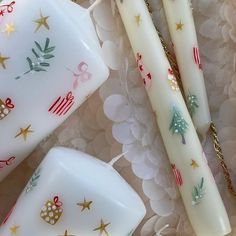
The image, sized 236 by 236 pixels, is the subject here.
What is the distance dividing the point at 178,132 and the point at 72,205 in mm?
116

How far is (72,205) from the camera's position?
0.43m

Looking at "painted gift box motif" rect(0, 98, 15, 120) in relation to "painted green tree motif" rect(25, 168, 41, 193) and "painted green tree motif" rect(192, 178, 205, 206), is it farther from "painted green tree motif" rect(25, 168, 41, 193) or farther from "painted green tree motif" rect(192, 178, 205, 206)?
"painted green tree motif" rect(192, 178, 205, 206)

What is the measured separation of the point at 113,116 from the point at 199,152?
80 millimetres

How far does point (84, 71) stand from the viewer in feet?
1.42

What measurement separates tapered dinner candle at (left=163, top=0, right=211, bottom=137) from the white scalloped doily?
0.02m

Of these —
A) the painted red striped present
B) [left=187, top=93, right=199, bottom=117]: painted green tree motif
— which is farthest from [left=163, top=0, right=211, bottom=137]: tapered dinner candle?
the painted red striped present

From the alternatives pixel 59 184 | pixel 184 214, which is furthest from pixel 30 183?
pixel 184 214

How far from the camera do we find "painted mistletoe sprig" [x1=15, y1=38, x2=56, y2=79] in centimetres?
42

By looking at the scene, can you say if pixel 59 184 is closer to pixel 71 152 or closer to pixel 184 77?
pixel 71 152

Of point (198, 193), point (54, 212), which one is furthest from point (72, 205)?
point (198, 193)

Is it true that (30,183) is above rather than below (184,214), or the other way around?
above

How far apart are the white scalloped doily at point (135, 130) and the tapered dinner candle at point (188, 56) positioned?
0.02 metres

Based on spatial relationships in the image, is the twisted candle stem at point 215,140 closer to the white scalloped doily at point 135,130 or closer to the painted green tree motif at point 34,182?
the white scalloped doily at point 135,130

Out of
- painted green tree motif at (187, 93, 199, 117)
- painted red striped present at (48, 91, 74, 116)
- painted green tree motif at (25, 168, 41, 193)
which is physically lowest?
painted green tree motif at (187, 93, 199, 117)
